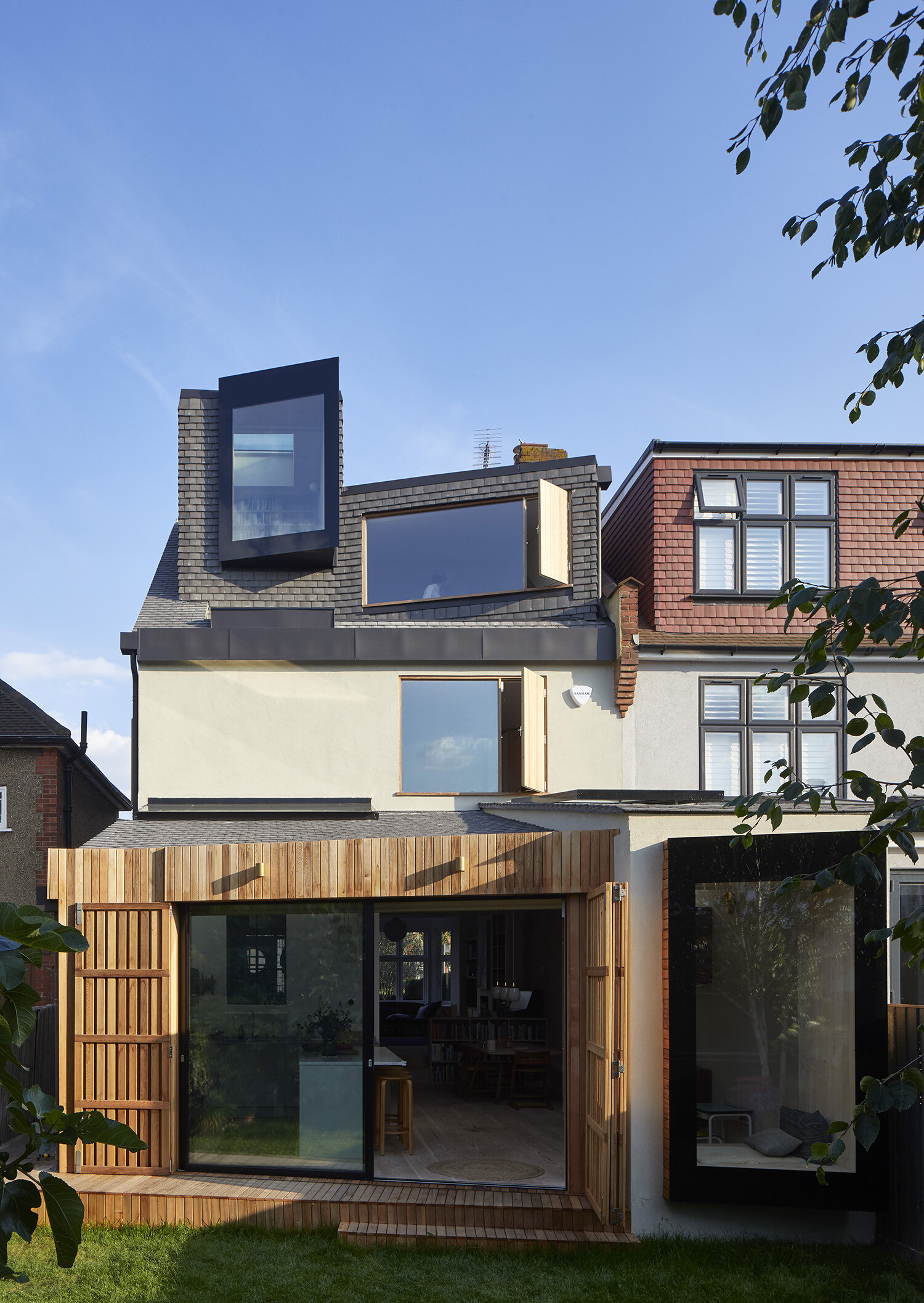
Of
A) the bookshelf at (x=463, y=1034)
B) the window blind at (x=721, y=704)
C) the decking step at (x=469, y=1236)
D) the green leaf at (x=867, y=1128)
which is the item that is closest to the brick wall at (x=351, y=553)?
the window blind at (x=721, y=704)

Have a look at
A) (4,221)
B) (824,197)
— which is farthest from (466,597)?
(824,197)

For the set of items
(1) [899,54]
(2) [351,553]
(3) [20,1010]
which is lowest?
(3) [20,1010]

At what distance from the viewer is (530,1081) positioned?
13766mm

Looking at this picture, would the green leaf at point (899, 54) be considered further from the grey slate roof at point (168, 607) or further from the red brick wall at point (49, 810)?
the red brick wall at point (49, 810)

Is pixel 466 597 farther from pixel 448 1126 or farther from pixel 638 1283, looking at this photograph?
pixel 638 1283

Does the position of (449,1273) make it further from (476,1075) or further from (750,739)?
(750,739)

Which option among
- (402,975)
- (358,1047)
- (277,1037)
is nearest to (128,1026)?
Answer: (277,1037)

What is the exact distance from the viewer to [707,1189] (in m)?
8.20

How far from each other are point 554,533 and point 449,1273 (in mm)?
8753

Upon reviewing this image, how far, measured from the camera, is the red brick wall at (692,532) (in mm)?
13914

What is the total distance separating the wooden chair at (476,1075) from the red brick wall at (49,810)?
611 cm

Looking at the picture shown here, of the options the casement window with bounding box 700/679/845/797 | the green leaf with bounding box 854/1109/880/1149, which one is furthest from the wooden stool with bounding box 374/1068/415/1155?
the green leaf with bounding box 854/1109/880/1149

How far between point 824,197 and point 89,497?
10496 millimetres

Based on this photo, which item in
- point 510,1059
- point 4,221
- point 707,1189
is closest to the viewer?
point 707,1189
